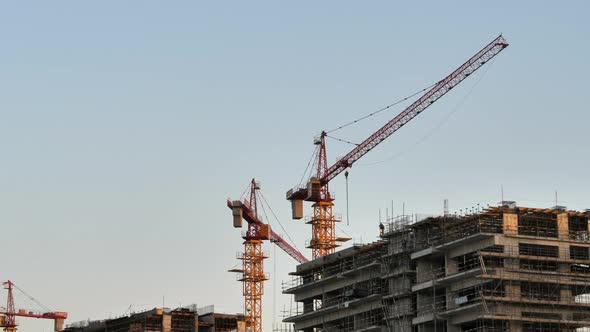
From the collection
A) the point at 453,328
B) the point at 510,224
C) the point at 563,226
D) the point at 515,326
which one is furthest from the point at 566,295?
the point at 453,328

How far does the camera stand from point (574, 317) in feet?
505

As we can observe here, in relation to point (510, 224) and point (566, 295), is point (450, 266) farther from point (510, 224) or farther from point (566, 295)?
point (566, 295)

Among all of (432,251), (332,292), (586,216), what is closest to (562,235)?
(586,216)

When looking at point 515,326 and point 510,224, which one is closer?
point 515,326

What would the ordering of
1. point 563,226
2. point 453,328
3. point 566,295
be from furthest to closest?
point 563,226 < point 453,328 < point 566,295

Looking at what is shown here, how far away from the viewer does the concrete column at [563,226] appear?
157125 millimetres

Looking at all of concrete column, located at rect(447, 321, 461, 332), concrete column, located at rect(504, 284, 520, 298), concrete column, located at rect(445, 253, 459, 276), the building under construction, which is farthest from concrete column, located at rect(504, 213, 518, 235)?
concrete column, located at rect(447, 321, 461, 332)

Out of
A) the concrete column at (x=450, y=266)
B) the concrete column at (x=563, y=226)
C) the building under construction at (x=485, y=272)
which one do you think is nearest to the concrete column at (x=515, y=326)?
the building under construction at (x=485, y=272)

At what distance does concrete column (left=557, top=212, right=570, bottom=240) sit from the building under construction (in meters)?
0.12

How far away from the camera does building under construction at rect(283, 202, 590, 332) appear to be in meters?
152

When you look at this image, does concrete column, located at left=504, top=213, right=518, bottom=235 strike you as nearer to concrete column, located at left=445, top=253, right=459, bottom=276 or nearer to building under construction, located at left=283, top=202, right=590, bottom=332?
building under construction, located at left=283, top=202, right=590, bottom=332

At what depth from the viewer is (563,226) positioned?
518ft

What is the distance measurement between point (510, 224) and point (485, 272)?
775cm

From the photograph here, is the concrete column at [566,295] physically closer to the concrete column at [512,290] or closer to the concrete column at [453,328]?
the concrete column at [512,290]
